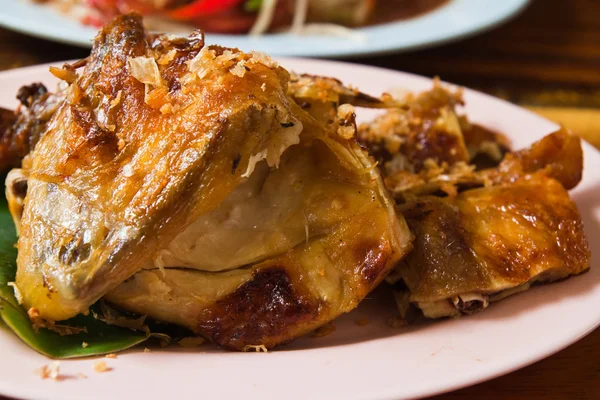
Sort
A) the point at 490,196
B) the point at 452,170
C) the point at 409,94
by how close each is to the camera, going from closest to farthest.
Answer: the point at 490,196
the point at 452,170
the point at 409,94

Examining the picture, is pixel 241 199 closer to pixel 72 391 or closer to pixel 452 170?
pixel 72 391

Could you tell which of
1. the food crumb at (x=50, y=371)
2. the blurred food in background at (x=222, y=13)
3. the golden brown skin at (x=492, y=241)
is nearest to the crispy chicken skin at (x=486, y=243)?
the golden brown skin at (x=492, y=241)

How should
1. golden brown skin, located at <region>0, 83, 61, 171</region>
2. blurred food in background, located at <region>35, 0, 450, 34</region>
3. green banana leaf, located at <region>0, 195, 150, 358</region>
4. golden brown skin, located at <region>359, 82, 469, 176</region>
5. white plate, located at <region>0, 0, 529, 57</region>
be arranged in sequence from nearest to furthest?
green banana leaf, located at <region>0, 195, 150, 358</region>
golden brown skin, located at <region>0, 83, 61, 171</region>
golden brown skin, located at <region>359, 82, 469, 176</region>
white plate, located at <region>0, 0, 529, 57</region>
blurred food in background, located at <region>35, 0, 450, 34</region>

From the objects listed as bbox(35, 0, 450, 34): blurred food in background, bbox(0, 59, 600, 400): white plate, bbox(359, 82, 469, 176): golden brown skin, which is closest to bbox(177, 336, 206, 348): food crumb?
bbox(0, 59, 600, 400): white plate

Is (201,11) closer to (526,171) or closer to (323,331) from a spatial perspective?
(526,171)

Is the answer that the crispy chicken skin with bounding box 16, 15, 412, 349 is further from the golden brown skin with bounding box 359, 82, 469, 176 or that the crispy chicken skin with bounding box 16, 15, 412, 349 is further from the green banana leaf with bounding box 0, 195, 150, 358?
the golden brown skin with bounding box 359, 82, 469, 176

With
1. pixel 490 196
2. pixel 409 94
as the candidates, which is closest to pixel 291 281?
pixel 490 196

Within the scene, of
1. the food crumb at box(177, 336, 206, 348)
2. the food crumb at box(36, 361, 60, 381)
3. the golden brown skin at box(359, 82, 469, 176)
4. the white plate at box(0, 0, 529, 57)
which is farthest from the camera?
the white plate at box(0, 0, 529, 57)
